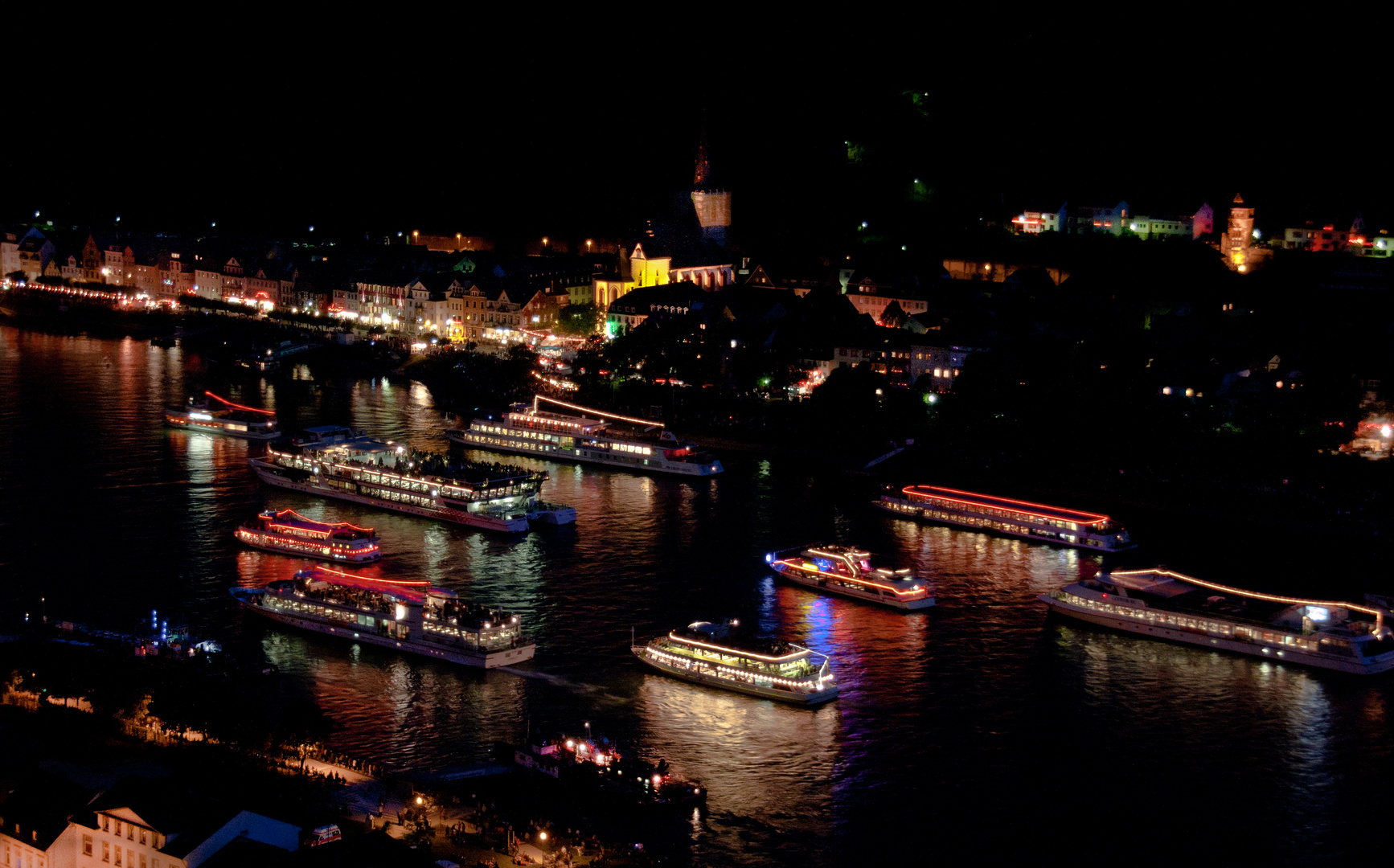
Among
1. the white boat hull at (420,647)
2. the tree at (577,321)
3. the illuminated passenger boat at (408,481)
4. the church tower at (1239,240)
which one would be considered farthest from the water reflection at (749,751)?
the church tower at (1239,240)

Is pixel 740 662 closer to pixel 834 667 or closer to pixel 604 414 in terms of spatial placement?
pixel 834 667

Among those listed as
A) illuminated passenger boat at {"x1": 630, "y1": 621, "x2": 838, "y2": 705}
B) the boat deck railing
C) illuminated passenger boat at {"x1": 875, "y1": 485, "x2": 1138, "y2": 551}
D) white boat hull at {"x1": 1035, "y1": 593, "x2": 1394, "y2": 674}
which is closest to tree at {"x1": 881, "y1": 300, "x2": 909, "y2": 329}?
illuminated passenger boat at {"x1": 875, "y1": 485, "x2": 1138, "y2": 551}

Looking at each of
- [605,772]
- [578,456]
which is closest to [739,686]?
[605,772]

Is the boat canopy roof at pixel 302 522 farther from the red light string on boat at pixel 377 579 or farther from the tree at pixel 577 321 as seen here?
the tree at pixel 577 321

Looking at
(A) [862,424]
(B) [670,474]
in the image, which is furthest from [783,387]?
(B) [670,474]

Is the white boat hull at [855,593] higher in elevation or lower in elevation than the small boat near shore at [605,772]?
higher

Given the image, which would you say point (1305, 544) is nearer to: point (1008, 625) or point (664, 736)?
point (1008, 625)

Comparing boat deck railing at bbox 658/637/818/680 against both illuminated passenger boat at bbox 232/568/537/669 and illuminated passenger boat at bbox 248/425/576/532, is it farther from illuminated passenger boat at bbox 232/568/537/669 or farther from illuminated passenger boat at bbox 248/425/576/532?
illuminated passenger boat at bbox 248/425/576/532
